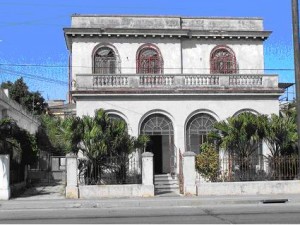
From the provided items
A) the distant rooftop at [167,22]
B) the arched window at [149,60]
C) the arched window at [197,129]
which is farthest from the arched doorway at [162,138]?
the distant rooftop at [167,22]

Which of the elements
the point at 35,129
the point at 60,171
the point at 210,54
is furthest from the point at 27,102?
the point at 210,54

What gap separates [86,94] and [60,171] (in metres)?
7.04

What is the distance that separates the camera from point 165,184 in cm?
2455

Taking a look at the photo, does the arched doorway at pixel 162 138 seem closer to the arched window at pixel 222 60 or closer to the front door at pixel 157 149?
the front door at pixel 157 149

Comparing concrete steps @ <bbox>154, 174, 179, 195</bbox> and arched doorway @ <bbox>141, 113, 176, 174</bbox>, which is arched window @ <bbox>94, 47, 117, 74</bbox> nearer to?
arched doorway @ <bbox>141, 113, 176, 174</bbox>

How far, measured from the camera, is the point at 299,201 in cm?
1916

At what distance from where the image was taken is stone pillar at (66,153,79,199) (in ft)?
68.8

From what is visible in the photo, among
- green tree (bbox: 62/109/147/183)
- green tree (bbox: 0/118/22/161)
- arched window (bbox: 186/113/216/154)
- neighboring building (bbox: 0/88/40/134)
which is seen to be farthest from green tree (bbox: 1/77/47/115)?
green tree (bbox: 62/109/147/183)

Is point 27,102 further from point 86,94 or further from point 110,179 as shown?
point 110,179

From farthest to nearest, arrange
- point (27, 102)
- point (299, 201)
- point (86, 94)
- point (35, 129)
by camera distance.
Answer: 1. point (27, 102)
2. point (35, 129)
3. point (86, 94)
4. point (299, 201)

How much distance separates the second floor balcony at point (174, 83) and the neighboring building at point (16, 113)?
4209 mm

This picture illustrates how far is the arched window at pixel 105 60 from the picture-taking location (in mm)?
29953

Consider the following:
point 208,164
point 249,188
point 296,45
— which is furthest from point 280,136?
point 296,45

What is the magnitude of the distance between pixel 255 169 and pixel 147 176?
4.83 m
